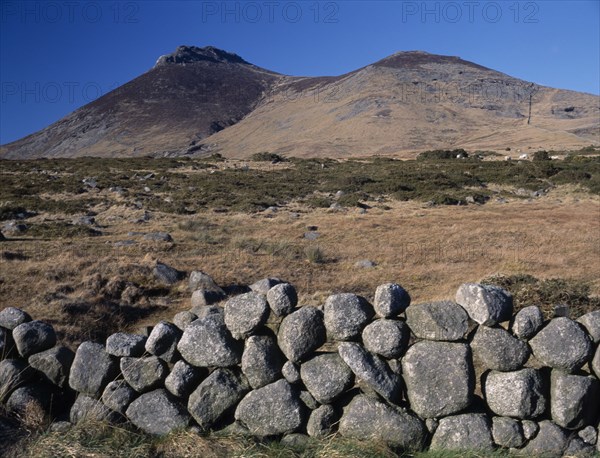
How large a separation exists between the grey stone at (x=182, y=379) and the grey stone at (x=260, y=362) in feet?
2.07

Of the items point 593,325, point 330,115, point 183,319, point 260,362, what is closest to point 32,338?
point 183,319

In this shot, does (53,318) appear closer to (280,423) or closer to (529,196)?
(280,423)

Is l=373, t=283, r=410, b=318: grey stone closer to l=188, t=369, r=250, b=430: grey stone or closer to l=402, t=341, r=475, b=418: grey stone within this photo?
l=402, t=341, r=475, b=418: grey stone

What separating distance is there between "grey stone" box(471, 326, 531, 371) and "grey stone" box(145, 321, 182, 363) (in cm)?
350

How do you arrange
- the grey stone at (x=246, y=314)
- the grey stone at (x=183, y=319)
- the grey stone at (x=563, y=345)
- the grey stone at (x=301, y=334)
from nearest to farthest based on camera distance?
the grey stone at (x=563, y=345) < the grey stone at (x=301, y=334) < the grey stone at (x=246, y=314) < the grey stone at (x=183, y=319)

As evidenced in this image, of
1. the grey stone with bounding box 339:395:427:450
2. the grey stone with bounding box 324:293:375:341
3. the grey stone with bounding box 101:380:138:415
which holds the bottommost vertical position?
the grey stone with bounding box 339:395:427:450

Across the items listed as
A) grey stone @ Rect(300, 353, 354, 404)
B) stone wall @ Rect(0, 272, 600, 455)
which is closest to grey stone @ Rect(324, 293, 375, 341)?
stone wall @ Rect(0, 272, 600, 455)

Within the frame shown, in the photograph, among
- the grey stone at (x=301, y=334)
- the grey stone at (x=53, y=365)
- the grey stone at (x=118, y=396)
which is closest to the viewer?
the grey stone at (x=301, y=334)

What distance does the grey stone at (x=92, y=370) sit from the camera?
243 inches

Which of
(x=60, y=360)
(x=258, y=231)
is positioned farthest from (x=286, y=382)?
(x=258, y=231)

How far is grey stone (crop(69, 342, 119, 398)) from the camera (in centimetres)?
618

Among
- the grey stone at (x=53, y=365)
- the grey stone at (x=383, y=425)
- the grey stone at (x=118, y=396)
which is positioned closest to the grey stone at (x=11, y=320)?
the grey stone at (x=53, y=365)

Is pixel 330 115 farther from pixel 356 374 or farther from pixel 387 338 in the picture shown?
pixel 356 374

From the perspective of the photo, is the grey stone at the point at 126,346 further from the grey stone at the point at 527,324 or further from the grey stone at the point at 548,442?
the grey stone at the point at 548,442
